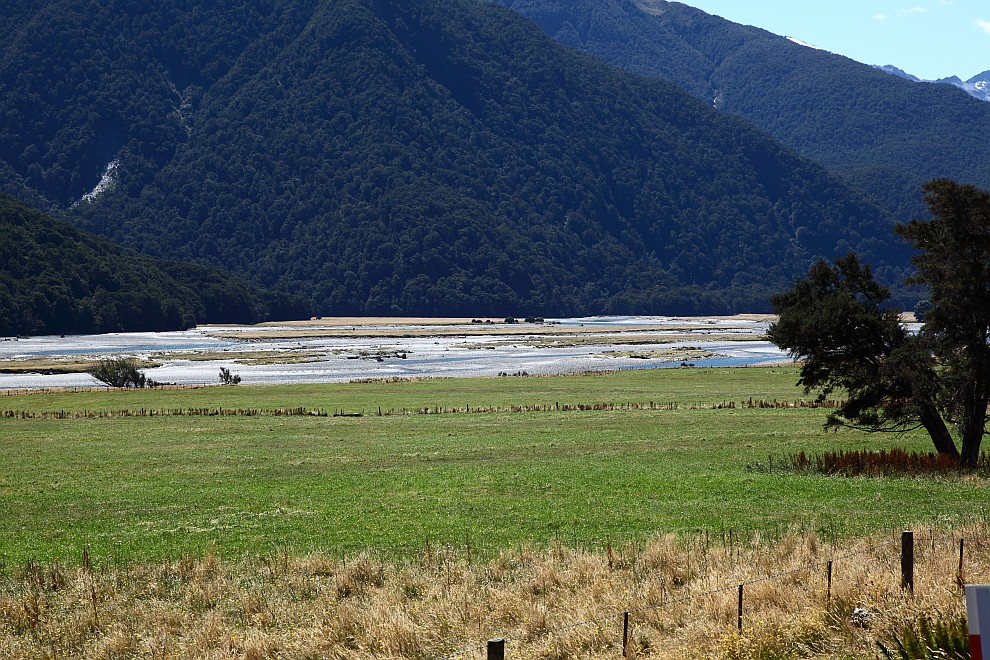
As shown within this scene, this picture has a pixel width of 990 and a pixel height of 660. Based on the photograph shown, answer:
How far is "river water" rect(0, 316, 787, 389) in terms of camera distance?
9862 centimetres

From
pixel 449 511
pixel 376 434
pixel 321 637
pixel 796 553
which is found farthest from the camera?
pixel 376 434

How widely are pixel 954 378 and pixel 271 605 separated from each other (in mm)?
22863

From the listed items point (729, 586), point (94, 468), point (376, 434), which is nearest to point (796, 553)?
point (729, 586)

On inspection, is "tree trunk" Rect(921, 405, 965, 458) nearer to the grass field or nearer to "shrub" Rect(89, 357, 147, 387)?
the grass field

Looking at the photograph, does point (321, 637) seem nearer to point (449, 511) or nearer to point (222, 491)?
point (449, 511)

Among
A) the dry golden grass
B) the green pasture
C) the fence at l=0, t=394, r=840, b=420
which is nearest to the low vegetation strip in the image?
the fence at l=0, t=394, r=840, b=420

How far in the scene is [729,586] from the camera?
15992 mm

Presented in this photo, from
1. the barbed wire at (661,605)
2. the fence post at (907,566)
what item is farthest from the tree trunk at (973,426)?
the fence post at (907,566)

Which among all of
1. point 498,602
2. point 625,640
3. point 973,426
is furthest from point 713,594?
point 973,426

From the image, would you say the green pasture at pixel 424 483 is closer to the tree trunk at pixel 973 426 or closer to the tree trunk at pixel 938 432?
the tree trunk at pixel 973 426

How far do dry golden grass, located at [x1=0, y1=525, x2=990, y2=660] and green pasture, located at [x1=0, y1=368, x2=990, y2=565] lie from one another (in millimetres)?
2467

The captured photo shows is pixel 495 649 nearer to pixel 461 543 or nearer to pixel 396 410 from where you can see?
pixel 461 543

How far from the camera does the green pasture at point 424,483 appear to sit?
946 inches

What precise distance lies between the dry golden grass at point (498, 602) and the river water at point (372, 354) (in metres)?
69.6
